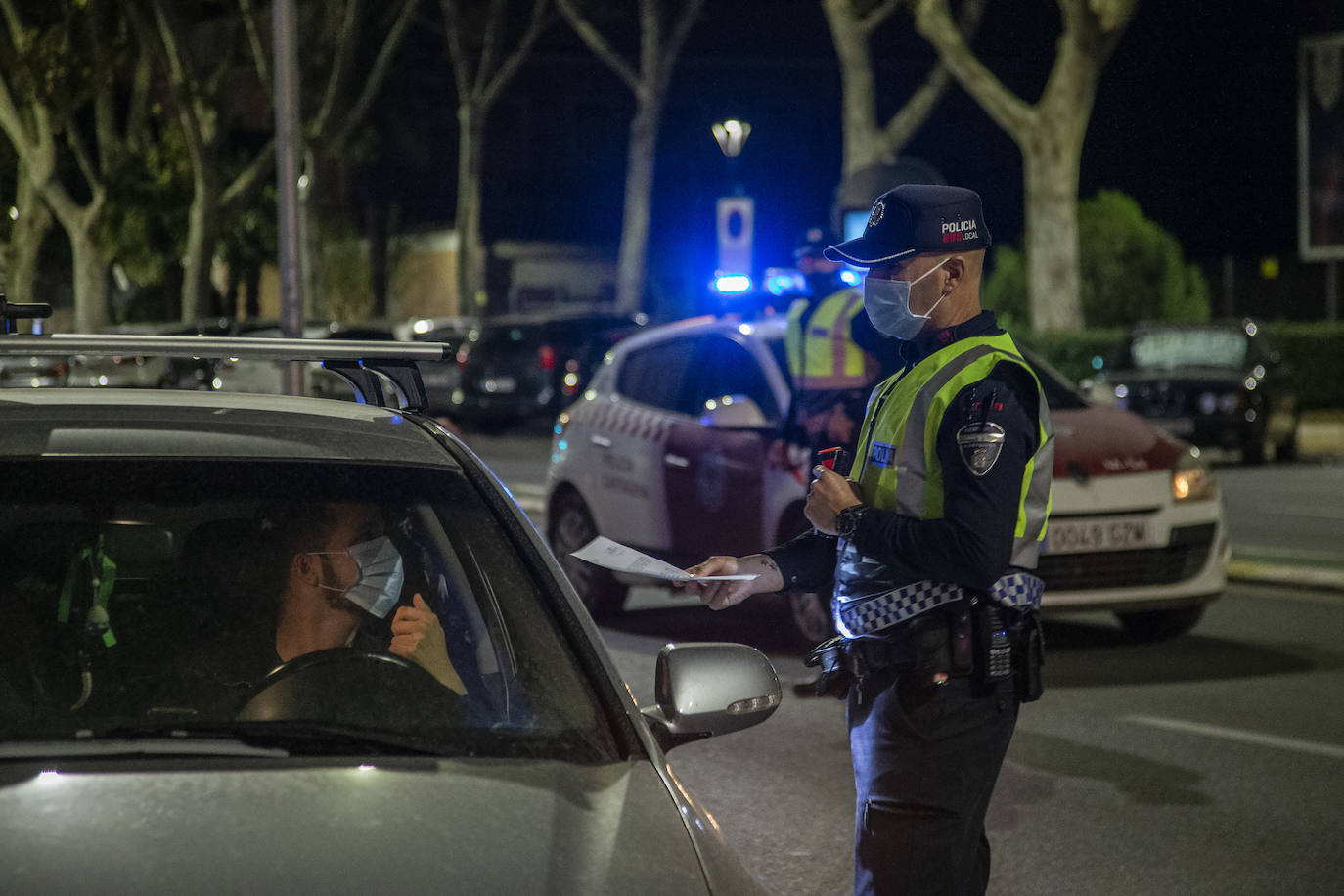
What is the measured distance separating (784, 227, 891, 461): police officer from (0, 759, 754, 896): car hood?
568cm

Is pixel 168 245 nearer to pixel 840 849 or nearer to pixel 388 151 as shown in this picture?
pixel 388 151

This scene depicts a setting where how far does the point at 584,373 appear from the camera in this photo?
29609mm

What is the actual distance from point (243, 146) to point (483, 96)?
10.3 metres

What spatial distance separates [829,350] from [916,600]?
5294mm

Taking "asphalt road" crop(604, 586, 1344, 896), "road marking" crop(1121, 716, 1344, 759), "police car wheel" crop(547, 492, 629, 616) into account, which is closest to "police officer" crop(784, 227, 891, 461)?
"asphalt road" crop(604, 586, 1344, 896)

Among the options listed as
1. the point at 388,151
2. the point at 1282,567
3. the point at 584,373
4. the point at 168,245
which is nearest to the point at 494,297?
the point at 388,151

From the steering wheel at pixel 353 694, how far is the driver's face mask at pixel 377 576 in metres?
0.24

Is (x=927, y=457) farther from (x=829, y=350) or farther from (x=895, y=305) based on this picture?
(x=829, y=350)

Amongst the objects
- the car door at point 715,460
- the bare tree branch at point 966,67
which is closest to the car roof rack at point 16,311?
the car door at point 715,460

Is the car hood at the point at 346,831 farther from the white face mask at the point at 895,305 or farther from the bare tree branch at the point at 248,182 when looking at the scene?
the bare tree branch at the point at 248,182

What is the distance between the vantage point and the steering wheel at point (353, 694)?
3.28 metres

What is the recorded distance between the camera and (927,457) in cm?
382

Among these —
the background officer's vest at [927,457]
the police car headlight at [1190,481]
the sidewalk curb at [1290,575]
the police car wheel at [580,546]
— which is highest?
the background officer's vest at [927,457]

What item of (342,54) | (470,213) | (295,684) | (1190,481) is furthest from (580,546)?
(470,213)
